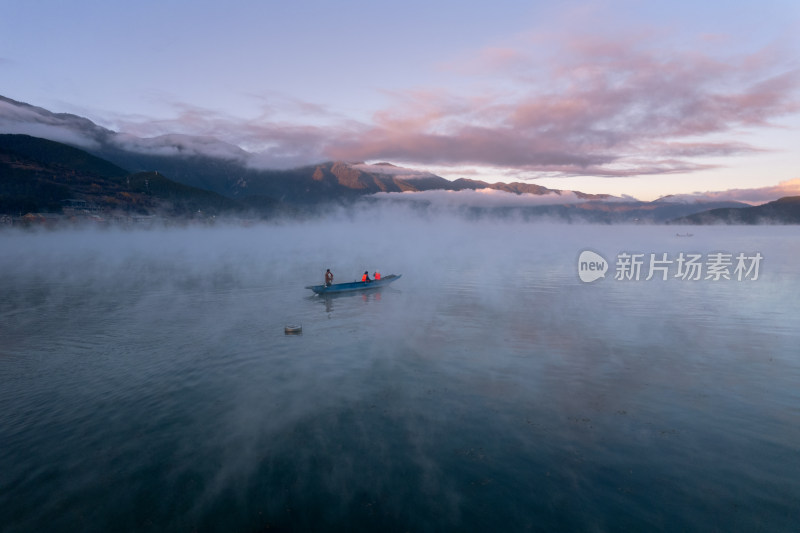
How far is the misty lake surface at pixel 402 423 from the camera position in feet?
45.5

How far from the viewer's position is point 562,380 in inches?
974

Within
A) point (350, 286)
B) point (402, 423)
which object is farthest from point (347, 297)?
point (402, 423)

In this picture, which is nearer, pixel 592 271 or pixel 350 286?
pixel 350 286

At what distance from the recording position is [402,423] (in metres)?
19.9

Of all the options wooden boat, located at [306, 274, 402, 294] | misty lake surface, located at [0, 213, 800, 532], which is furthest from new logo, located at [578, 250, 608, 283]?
wooden boat, located at [306, 274, 402, 294]

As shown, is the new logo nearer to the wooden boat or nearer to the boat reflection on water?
the wooden boat

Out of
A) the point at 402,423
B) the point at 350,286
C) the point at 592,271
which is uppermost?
the point at 402,423

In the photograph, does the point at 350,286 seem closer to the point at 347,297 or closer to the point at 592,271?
the point at 347,297

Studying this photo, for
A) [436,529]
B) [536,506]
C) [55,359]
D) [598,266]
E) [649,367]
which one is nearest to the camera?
[436,529]

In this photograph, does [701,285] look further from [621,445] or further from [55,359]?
[55,359]

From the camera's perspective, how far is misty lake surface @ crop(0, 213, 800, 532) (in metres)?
13.9

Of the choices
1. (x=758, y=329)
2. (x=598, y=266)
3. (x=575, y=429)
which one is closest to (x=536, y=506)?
(x=575, y=429)

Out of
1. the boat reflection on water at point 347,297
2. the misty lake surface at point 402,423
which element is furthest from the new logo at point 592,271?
the boat reflection on water at point 347,297

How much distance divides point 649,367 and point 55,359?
4199cm
